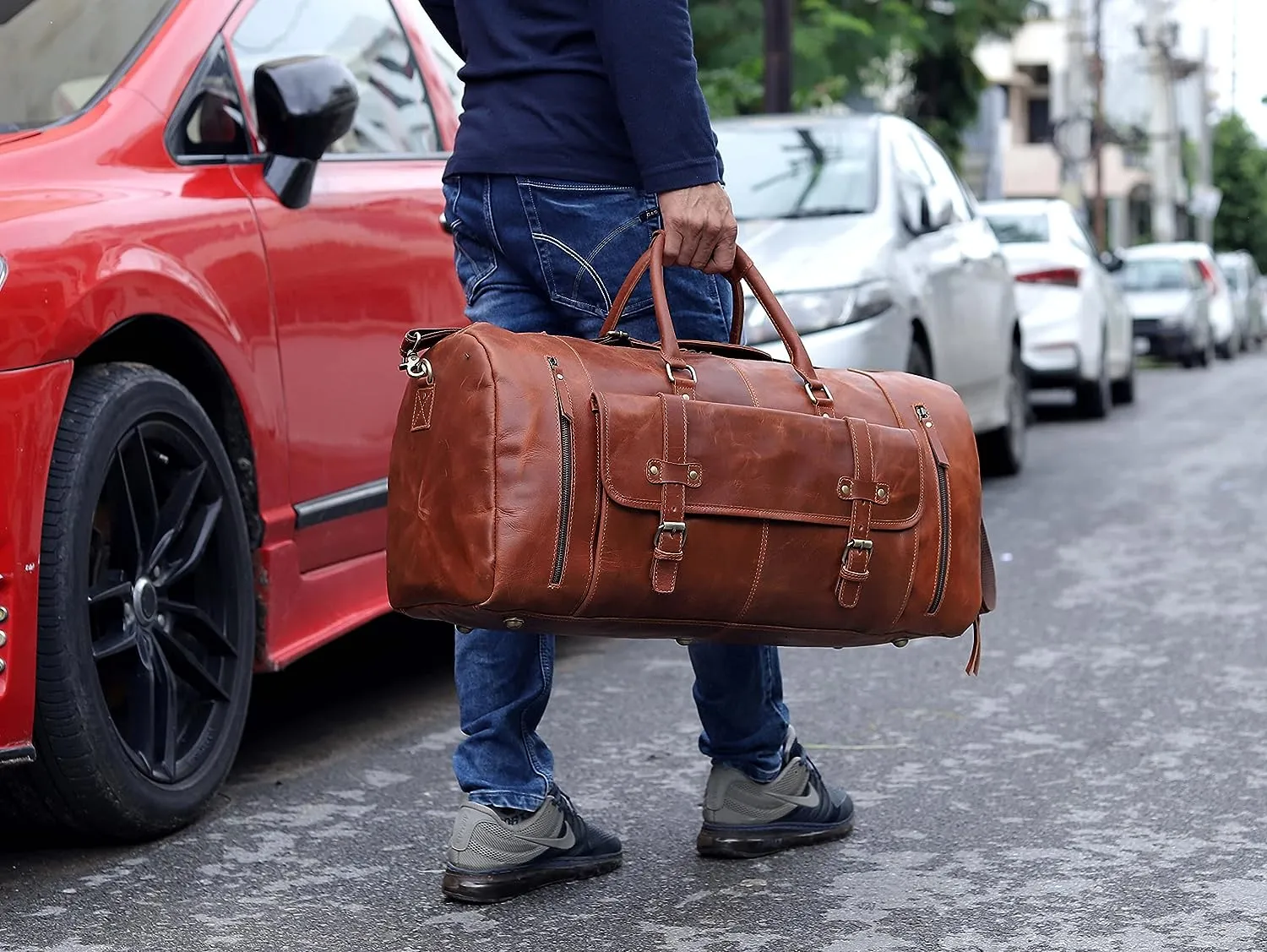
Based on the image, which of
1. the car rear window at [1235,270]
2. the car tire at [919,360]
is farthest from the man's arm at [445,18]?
the car rear window at [1235,270]

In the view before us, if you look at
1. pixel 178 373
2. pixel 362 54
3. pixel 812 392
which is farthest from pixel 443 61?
pixel 812 392

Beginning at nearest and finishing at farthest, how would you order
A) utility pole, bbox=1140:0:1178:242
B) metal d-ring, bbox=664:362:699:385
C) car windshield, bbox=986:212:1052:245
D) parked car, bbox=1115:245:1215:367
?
1. metal d-ring, bbox=664:362:699:385
2. car windshield, bbox=986:212:1052:245
3. parked car, bbox=1115:245:1215:367
4. utility pole, bbox=1140:0:1178:242

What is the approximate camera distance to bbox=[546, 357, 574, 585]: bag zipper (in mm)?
2787

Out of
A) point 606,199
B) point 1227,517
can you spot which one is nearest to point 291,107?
point 606,199

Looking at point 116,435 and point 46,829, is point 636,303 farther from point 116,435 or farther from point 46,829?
point 46,829

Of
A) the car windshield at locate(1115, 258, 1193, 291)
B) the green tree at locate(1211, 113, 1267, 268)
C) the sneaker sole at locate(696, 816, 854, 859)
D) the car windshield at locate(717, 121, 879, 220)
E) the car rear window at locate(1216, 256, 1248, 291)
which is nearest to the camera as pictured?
the sneaker sole at locate(696, 816, 854, 859)

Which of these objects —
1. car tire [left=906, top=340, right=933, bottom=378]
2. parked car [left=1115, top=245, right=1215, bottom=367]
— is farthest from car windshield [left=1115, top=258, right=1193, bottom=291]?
car tire [left=906, top=340, right=933, bottom=378]

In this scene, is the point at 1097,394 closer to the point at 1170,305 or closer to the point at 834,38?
A: the point at 834,38

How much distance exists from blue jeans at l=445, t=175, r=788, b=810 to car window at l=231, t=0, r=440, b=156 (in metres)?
1.15

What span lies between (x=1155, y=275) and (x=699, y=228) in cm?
2259

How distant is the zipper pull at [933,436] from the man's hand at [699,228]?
393mm

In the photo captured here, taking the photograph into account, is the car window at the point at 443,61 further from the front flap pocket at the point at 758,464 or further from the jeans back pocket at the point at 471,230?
the front flap pocket at the point at 758,464

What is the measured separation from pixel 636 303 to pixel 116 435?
899 millimetres

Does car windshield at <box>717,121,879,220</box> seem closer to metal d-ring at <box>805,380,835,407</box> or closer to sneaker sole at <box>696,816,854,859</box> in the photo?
sneaker sole at <box>696,816,854,859</box>
